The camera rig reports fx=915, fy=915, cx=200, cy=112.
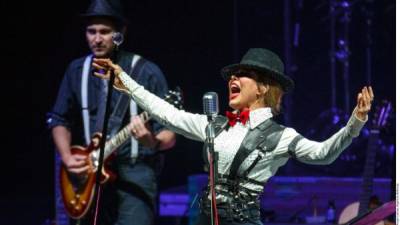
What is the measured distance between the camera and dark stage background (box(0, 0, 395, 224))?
8227mm

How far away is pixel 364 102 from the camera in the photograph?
13.1 ft

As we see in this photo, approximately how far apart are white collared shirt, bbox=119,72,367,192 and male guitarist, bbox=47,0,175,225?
83cm

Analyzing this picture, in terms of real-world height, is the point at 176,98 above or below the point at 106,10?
below

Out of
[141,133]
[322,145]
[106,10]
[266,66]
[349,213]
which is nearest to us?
[322,145]

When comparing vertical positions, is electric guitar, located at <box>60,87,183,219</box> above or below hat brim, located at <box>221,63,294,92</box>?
below

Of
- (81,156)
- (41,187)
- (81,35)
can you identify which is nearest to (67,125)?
(81,156)

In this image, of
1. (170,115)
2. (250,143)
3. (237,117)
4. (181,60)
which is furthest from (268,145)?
(181,60)

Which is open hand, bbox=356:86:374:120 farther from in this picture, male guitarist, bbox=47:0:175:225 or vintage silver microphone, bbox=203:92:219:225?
male guitarist, bbox=47:0:175:225

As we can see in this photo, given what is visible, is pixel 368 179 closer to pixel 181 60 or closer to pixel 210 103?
→ pixel 181 60

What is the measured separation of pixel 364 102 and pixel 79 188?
8.38ft

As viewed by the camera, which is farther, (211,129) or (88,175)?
(88,175)

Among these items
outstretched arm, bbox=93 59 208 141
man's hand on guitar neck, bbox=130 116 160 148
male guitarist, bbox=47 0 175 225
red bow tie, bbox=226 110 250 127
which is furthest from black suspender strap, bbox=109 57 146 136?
red bow tie, bbox=226 110 250 127

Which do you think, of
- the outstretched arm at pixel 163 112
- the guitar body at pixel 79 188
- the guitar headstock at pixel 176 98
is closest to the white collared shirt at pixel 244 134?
the outstretched arm at pixel 163 112

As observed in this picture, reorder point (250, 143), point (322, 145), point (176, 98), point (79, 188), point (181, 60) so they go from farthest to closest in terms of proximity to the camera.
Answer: point (181, 60)
point (79, 188)
point (176, 98)
point (250, 143)
point (322, 145)
